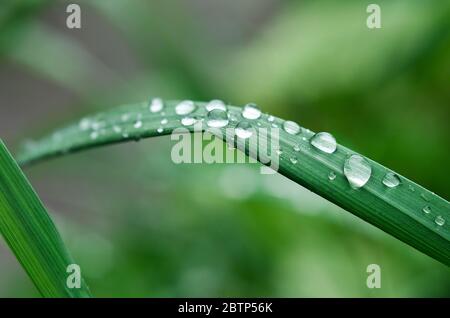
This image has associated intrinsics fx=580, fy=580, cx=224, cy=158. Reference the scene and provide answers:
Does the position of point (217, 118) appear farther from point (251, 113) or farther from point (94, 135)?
point (94, 135)

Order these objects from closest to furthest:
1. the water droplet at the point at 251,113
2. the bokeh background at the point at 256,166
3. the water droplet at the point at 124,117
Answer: the water droplet at the point at 251,113, the water droplet at the point at 124,117, the bokeh background at the point at 256,166

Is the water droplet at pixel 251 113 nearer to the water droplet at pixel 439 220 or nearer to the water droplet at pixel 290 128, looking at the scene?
the water droplet at pixel 290 128

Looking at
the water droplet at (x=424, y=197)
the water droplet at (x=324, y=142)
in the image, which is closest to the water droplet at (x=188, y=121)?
the water droplet at (x=324, y=142)

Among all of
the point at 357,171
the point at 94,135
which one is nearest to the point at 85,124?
the point at 94,135
